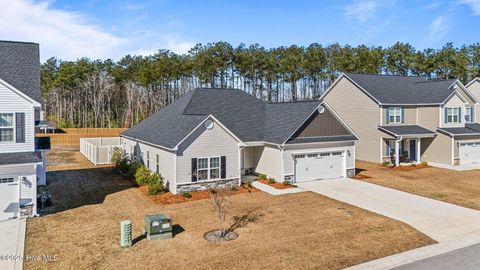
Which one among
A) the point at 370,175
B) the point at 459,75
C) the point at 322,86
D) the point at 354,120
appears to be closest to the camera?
the point at 370,175

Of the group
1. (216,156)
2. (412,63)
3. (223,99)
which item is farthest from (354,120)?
(412,63)

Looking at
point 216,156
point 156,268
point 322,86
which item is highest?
point 322,86

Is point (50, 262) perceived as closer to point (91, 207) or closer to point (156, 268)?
point (156, 268)

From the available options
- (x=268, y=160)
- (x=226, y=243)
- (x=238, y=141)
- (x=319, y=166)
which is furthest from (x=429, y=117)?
(x=226, y=243)

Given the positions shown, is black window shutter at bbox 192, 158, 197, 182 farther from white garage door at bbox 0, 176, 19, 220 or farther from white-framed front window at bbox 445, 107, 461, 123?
white-framed front window at bbox 445, 107, 461, 123

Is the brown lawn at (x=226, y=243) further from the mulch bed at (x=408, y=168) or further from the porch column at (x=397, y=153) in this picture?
the porch column at (x=397, y=153)

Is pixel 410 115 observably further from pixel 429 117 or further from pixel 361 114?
pixel 361 114

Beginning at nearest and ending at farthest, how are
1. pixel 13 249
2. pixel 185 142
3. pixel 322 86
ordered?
pixel 13 249
pixel 185 142
pixel 322 86

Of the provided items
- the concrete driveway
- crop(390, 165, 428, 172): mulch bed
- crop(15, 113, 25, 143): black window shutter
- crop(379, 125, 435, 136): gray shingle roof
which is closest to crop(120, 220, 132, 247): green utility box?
crop(15, 113, 25, 143): black window shutter
